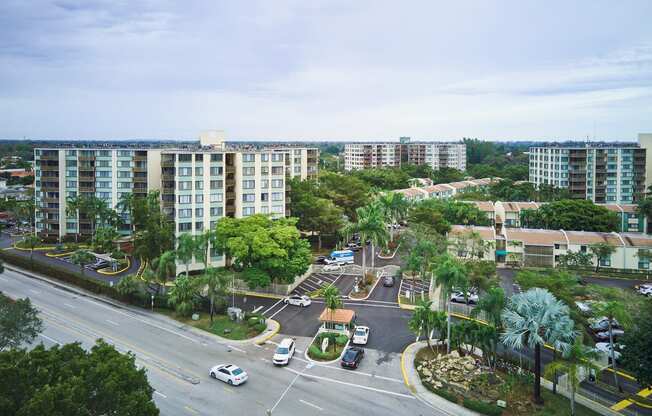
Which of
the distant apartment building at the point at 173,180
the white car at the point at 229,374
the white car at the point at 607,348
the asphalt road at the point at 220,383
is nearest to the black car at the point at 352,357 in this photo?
the asphalt road at the point at 220,383

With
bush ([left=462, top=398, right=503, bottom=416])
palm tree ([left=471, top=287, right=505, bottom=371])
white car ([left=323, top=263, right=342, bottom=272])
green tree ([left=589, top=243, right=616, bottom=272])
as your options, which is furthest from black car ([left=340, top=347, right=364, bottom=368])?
green tree ([left=589, top=243, right=616, bottom=272])

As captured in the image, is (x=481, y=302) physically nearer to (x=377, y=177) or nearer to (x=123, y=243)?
(x=123, y=243)

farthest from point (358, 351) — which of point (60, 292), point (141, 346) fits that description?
point (60, 292)

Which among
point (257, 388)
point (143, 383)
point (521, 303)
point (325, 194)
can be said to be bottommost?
point (257, 388)

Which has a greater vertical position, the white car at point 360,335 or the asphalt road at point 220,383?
the white car at point 360,335

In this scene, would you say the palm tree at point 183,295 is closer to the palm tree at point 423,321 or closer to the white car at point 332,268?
the palm tree at point 423,321

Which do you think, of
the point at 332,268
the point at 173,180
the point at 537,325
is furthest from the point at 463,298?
the point at 173,180

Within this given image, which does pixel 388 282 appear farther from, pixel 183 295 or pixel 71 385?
pixel 71 385

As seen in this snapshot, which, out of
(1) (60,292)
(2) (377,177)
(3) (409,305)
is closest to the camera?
(3) (409,305)
